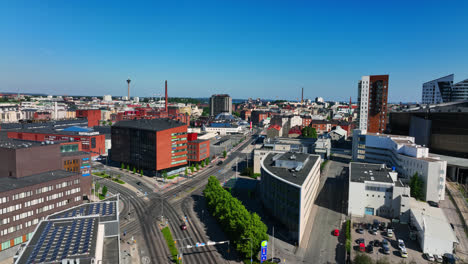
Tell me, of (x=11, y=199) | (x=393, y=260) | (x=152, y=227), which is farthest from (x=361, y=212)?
(x=11, y=199)

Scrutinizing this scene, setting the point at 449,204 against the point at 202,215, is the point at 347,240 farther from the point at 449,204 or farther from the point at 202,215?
the point at 449,204

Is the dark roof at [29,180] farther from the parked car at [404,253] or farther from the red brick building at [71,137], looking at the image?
the parked car at [404,253]

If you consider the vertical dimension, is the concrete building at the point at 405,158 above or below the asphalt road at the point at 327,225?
above

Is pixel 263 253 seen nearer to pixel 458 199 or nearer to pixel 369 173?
pixel 369 173

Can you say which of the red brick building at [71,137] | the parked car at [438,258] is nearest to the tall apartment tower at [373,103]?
the parked car at [438,258]

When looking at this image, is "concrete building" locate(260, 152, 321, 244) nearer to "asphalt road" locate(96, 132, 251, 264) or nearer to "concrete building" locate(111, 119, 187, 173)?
"asphalt road" locate(96, 132, 251, 264)

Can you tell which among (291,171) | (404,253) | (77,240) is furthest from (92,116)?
(404,253)
